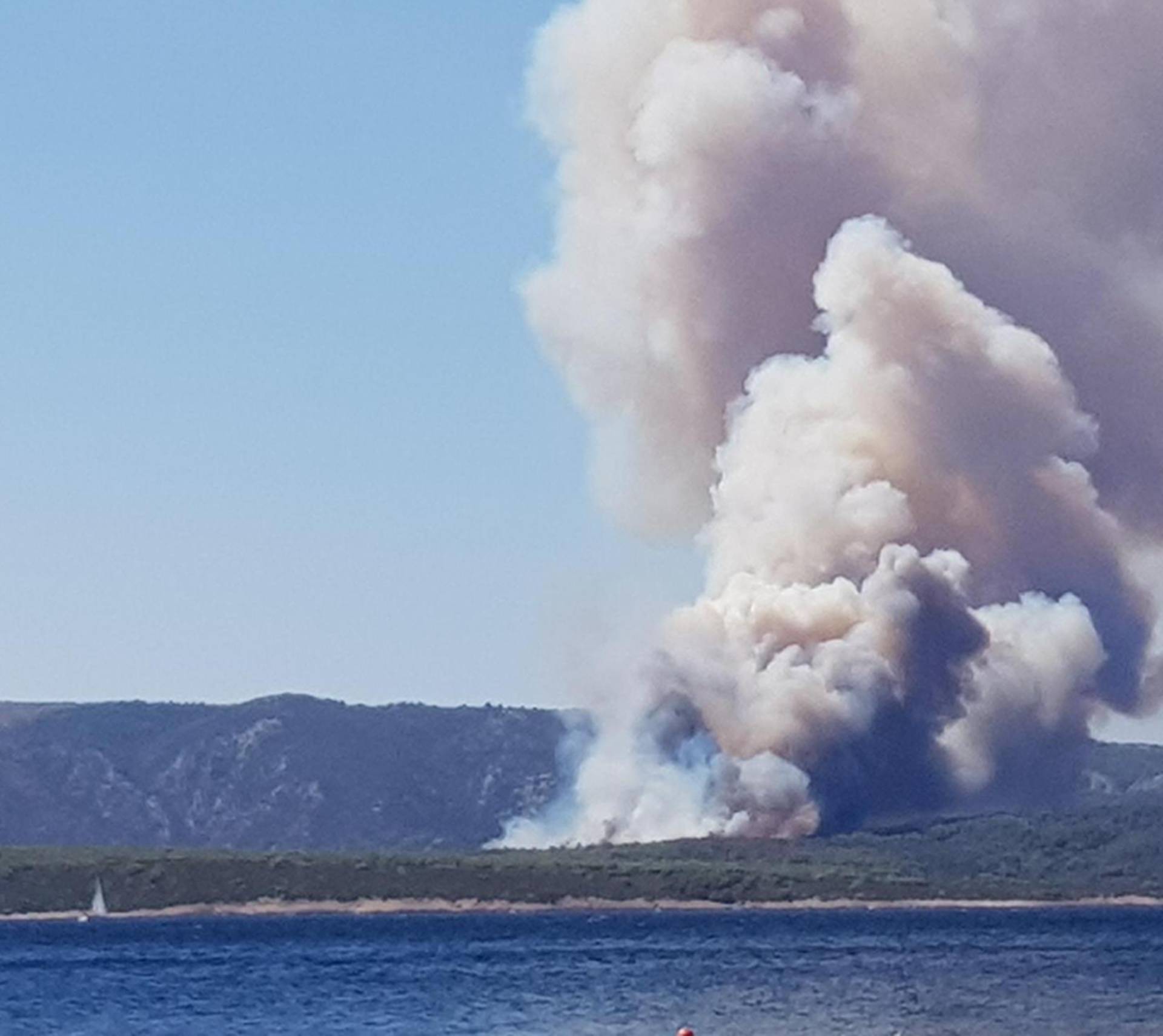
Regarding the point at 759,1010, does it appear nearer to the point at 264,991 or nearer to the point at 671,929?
the point at 264,991

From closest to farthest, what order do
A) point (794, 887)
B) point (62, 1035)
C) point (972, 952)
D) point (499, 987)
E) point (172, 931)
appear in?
point (62, 1035) < point (499, 987) < point (972, 952) < point (172, 931) < point (794, 887)

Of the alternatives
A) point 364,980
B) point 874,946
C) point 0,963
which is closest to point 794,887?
point 874,946

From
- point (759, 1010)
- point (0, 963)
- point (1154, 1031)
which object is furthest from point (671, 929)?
point (1154, 1031)

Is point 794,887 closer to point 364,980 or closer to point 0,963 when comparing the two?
point 0,963

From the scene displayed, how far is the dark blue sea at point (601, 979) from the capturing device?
315 ft

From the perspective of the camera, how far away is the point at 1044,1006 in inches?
3930

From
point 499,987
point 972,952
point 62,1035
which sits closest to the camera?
point 62,1035

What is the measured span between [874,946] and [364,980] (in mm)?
32263

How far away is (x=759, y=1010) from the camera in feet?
325

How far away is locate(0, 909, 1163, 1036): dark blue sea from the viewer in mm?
96062

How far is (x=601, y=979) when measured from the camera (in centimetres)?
11912

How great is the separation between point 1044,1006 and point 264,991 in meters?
32.5

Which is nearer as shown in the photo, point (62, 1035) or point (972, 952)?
point (62, 1035)

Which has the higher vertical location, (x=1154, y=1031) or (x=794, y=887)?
(x=794, y=887)
